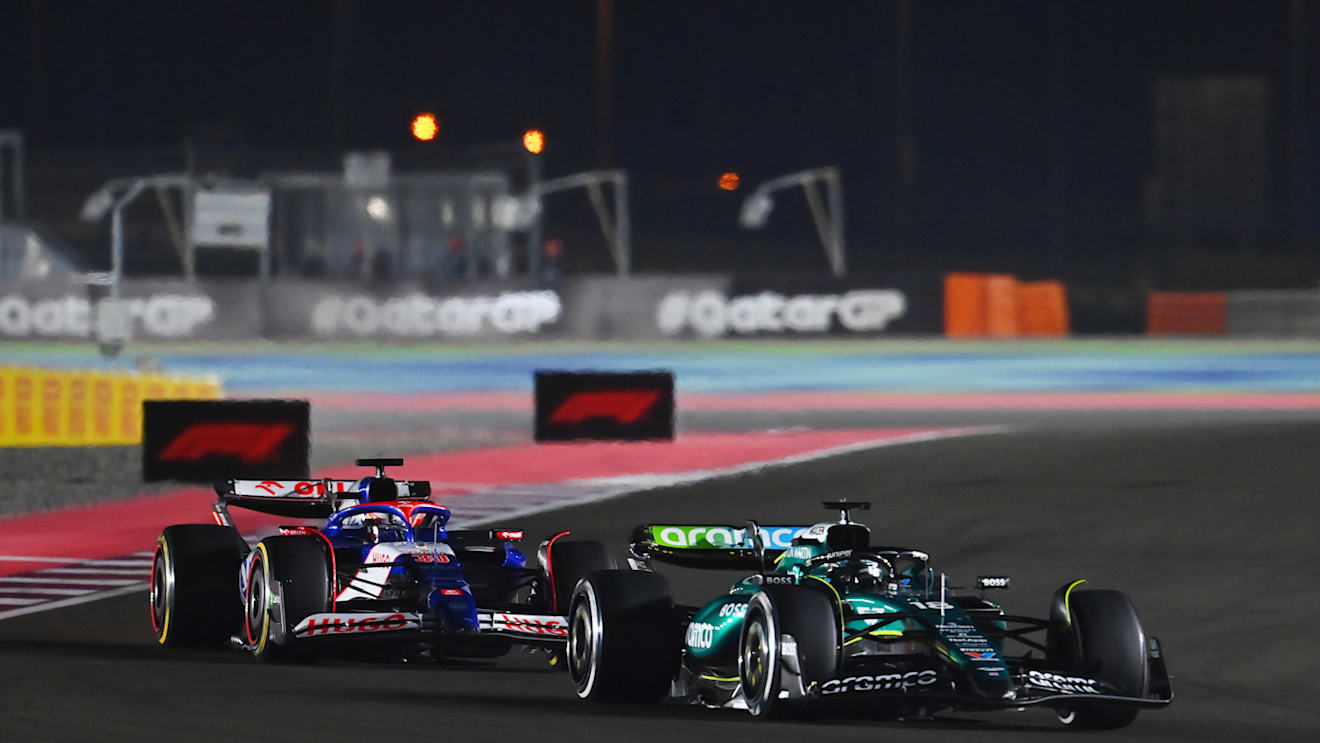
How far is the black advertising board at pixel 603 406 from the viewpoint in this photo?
26.6 meters

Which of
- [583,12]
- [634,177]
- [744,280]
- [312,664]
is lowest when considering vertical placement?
[312,664]

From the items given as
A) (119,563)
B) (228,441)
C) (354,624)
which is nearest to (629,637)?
(354,624)

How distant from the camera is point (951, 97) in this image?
69875 millimetres

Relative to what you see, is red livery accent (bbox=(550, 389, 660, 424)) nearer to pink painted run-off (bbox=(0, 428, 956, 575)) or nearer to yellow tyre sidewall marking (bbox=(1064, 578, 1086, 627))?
pink painted run-off (bbox=(0, 428, 956, 575))

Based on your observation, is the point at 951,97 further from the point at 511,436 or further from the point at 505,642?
the point at 505,642

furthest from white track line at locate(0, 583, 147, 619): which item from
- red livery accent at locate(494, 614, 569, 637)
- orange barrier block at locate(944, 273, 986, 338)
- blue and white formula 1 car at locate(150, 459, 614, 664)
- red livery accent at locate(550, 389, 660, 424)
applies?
orange barrier block at locate(944, 273, 986, 338)

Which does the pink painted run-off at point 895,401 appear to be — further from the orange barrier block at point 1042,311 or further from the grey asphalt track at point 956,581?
the orange barrier block at point 1042,311

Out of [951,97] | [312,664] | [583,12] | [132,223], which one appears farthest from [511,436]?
[583,12]

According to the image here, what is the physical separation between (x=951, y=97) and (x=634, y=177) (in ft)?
32.1

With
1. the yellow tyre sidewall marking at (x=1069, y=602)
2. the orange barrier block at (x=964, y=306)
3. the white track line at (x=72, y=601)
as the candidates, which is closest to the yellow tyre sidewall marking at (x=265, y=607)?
the white track line at (x=72, y=601)

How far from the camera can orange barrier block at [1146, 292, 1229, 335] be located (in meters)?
50.7

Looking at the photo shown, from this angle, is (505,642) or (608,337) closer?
(505,642)

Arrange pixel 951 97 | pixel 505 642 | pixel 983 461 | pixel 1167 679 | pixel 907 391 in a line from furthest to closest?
1. pixel 951 97
2. pixel 907 391
3. pixel 983 461
4. pixel 505 642
5. pixel 1167 679

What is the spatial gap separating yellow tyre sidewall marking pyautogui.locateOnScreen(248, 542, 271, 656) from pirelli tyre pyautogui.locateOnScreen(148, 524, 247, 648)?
511 mm
